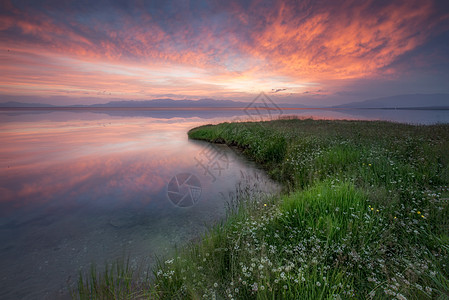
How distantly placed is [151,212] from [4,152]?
19.4m

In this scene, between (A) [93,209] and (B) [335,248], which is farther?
(A) [93,209]

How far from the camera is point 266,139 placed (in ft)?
55.3

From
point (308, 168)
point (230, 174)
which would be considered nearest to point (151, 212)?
point (230, 174)

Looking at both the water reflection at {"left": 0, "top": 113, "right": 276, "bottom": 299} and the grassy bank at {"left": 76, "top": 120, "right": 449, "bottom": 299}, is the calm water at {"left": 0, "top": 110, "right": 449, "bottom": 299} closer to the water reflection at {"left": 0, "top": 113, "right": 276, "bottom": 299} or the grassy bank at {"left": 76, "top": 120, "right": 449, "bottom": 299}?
the water reflection at {"left": 0, "top": 113, "right": 276, "bottom": 299}

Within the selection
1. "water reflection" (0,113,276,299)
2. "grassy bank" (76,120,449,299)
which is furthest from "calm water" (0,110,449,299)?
"grassy bank" (76,120,449,299)

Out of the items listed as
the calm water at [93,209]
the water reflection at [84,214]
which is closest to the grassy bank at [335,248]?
the water reflection at [84,214]

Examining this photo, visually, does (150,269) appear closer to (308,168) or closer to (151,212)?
(151,212)

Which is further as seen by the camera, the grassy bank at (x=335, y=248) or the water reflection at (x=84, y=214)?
the water reflection at (x=84, y=214)

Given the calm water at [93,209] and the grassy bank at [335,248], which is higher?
the grassy bank at [335,248]

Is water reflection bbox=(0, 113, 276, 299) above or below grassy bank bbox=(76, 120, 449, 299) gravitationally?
below

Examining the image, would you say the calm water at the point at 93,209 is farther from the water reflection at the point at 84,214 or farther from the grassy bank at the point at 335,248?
the grassy bank at the point at 335,248

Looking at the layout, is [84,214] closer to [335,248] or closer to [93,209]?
[93,209]

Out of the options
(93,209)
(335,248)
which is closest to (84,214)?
(93,209)

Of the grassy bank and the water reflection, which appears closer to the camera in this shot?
the grassy bank
